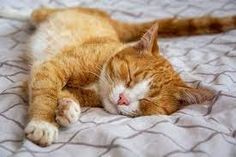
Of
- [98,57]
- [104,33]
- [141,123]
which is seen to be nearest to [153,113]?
[141,123]

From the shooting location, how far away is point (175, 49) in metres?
2.13

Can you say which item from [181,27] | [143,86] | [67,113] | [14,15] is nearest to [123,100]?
[143,86]

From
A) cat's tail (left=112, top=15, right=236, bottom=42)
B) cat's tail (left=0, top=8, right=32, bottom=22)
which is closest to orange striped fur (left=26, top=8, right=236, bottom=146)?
cat's tail (left=112, top=15, right=236, bottom=42)

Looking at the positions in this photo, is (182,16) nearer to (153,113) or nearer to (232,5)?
(232,5)

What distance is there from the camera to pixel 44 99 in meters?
1.41

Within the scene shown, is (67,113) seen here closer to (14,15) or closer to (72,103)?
(72,103)

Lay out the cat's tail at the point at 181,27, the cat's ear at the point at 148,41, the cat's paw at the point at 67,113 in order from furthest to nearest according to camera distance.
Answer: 1. the cat's tail at the point at 181,27
2. the cat's ear at the point at 148,41
3. the cat's paw at the point at 67,113

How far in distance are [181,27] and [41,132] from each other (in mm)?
1320

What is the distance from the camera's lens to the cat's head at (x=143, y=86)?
4.74 ft

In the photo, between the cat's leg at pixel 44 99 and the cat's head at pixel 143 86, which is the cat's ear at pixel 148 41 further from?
the cat's leg at pixel 44 99

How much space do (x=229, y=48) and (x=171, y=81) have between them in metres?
0.68

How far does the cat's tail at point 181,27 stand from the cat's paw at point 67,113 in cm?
98

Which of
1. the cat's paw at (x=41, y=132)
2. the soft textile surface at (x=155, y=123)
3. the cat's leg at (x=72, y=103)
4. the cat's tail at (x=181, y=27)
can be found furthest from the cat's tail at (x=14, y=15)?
the cat's paw at (x=41, y=132)

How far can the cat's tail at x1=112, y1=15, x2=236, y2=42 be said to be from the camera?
2264mm
